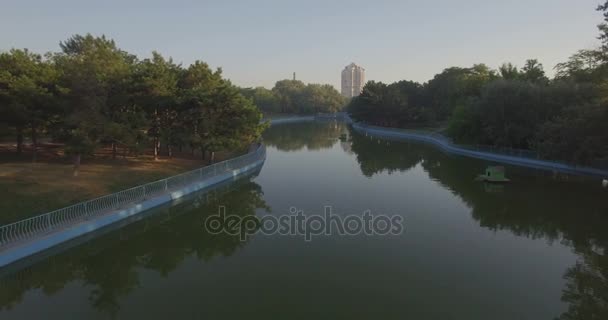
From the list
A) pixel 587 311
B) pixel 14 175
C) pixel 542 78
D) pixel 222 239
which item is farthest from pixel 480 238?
pixel 542 78

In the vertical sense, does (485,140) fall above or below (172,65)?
below

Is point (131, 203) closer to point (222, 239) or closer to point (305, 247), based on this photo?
point (222, 239)

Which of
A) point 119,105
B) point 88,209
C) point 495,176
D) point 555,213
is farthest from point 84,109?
point 495,176

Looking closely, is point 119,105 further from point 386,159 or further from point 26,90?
point 386,159

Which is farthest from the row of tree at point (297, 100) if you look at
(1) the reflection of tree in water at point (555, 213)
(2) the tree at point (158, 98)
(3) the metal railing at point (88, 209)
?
(3) the metal railing at point (88, 209)

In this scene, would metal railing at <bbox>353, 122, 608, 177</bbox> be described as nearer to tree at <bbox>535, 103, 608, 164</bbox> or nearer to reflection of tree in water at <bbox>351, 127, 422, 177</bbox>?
tree at <bbox>535, 103, 608, 164</bbox>

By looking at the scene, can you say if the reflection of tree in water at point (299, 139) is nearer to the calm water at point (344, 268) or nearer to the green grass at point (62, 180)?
the green grass at point (62, 180)
